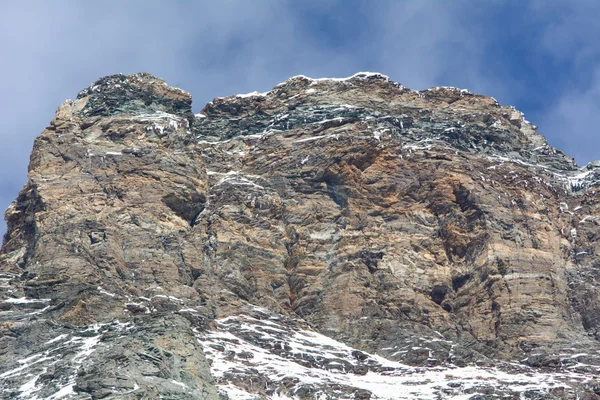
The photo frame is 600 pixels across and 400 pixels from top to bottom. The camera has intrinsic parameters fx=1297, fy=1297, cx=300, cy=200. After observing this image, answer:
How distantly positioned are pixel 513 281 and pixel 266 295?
24859 mm

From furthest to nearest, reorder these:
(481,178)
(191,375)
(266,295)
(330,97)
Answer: (330,97) → (481,178) → (266,295) → (191,375)

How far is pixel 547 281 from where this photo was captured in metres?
131

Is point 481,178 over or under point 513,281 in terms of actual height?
over

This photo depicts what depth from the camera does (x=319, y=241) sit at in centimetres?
13638

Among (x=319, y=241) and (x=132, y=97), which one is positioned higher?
(x=132, y=97)

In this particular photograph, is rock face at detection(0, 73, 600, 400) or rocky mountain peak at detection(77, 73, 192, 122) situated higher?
rocky mountain peak at detection(77, 73, 192, 122)

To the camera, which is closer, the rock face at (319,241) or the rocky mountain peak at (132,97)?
the rock face at (319,241)

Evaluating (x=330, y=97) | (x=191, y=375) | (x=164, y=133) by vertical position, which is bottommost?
(x=191, y=375)

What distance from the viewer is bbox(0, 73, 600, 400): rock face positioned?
113m

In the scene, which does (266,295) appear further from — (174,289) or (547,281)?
(547,281)

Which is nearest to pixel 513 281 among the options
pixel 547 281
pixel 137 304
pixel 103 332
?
pixel 547 281

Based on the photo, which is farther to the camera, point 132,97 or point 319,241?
point 132,97

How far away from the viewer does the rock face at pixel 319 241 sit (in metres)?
113

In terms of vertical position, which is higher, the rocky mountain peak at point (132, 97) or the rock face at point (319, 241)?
the rocky mountain peak at point (132, 97)
